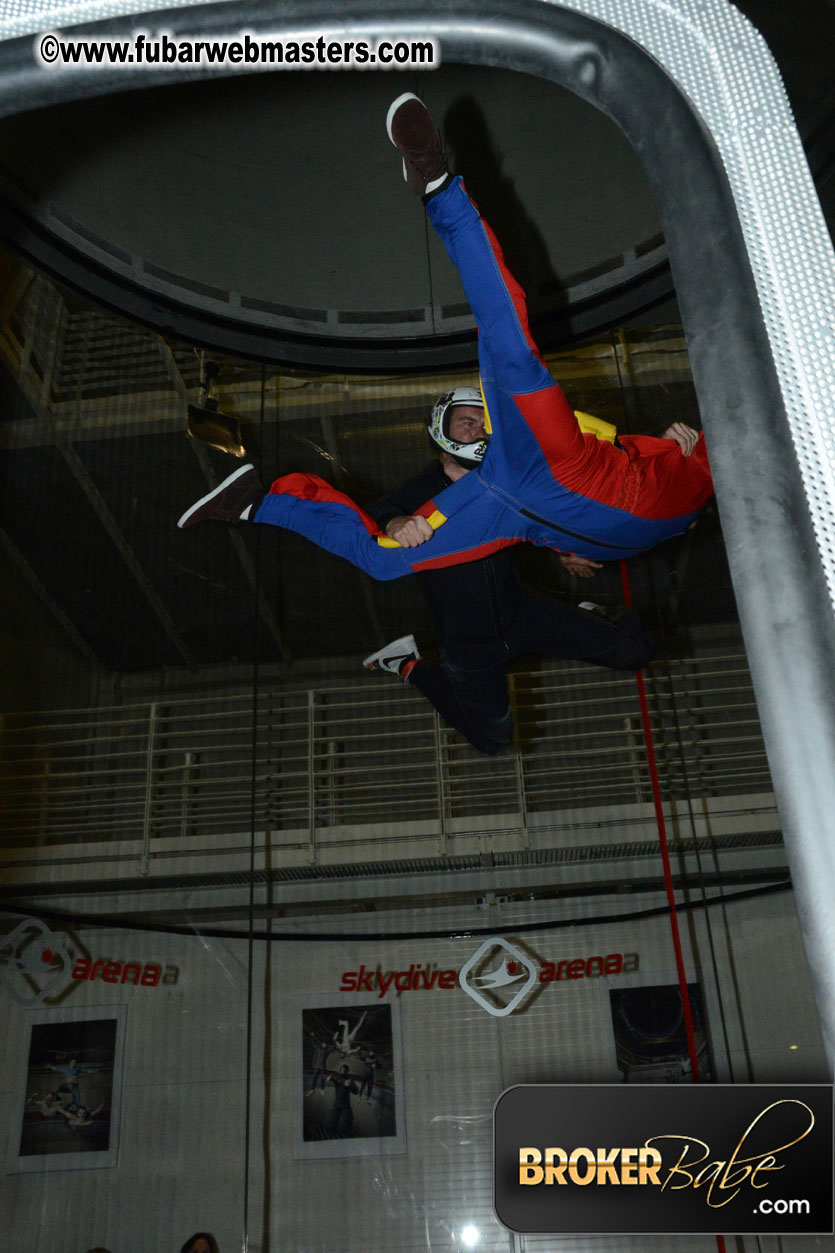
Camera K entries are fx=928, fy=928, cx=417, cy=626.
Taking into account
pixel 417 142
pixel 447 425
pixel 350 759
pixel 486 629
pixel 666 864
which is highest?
pixel 447 425

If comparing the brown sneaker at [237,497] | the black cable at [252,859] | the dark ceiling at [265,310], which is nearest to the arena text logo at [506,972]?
the black cable at [252,859]

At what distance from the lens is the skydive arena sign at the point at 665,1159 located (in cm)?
127

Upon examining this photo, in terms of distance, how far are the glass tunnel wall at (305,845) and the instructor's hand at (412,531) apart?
81cm

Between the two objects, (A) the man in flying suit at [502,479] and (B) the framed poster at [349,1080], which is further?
(B) the framed poster at [349,1080]

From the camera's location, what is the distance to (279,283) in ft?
10.1

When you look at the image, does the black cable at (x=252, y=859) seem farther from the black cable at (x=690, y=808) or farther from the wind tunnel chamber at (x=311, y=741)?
the black cable at (x=690, y=808)

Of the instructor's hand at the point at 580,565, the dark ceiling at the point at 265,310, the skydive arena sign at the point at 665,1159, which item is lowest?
the skydive arena sign at the point at 665,1159

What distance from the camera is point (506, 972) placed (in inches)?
103

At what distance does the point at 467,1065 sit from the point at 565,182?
103 inches

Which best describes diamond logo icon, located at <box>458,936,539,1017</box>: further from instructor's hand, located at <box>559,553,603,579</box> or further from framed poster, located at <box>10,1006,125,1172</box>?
instructor's hand, located at <box>559,553,603,579</box>

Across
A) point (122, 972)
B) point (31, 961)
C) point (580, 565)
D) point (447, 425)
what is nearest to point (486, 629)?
point (580, 565)

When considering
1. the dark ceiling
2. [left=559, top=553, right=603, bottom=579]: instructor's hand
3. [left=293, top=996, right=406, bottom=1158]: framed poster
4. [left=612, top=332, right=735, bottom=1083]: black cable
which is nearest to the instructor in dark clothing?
[left=559, top=553, right=603, bottom=579]: instructor's hand

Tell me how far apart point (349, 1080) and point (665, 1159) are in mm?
1200

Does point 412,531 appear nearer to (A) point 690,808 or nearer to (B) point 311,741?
(B) point 311,741
